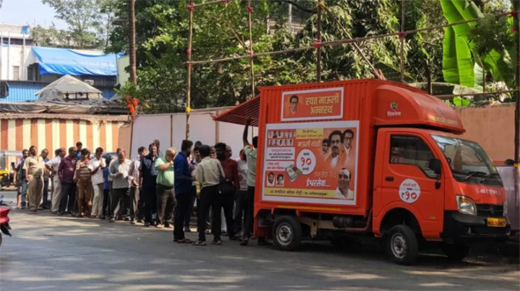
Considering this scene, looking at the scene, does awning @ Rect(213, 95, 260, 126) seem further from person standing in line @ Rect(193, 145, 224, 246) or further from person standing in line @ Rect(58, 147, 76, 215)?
person standing in line @ Rect(58, 147, 76, 215)

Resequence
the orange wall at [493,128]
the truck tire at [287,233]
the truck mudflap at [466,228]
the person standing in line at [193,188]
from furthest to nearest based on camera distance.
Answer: the person standing in line at [193,188]
the orange wall at [493,128]
the truck tire at [287,233]
the truck mudflap at [466,228]

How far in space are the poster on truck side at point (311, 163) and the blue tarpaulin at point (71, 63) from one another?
49.3 metres

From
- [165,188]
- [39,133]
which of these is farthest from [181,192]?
[39,133]

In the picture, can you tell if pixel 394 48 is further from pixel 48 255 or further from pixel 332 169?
pixel 48 255

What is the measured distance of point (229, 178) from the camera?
48.1ft

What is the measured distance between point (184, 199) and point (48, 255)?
3043 mm

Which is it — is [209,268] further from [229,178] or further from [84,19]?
[84,19]

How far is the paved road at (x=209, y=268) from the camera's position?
9523mm

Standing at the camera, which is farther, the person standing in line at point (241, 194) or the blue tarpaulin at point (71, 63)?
the blue tarpaulin at point (71, 63)

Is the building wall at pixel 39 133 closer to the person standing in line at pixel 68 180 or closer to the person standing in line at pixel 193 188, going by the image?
the person standing in line at pixel 68 180

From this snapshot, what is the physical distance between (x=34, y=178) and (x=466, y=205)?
1449 centimetres

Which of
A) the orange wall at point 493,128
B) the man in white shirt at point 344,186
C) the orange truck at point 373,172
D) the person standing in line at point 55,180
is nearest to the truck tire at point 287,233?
the orange truck at point 373,172

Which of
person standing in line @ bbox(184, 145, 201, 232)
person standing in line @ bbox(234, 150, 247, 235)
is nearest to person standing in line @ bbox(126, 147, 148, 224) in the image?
person standing in line @ bbox(184, 145, 201, 232)

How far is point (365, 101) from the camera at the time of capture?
12070 millimetres
